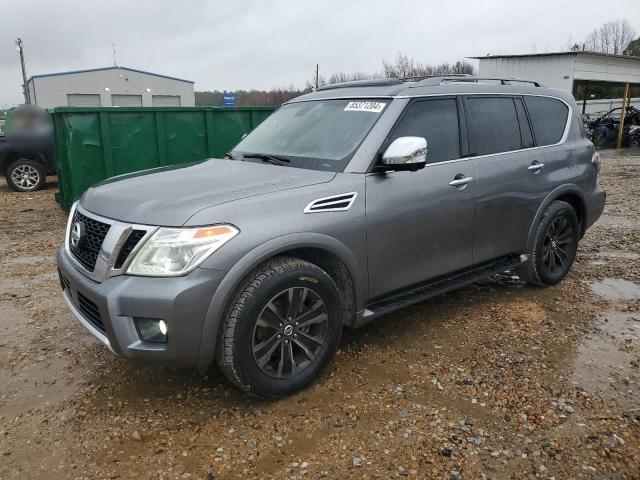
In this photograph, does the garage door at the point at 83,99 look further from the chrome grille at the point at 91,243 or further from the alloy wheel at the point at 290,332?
the alloy wheel at the point at 290,332

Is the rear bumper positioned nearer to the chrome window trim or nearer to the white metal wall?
the chrome window trim

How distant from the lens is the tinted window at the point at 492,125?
413cm

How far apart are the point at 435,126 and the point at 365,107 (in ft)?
1.78

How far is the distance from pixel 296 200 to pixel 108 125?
6.54 metres

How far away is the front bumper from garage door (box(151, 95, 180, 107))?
4277 cm

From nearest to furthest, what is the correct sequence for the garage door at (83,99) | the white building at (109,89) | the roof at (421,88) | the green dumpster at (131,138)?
the roof at (421,88) → the green dumpster at (131,138) → the white building at (109,89) → the garage door at (83,99)

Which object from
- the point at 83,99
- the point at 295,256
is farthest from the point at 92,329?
the point at 83,99

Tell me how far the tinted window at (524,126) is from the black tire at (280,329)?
2404 mm

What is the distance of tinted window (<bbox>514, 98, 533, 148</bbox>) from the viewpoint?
14.9 feet

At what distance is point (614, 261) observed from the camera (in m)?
5.93

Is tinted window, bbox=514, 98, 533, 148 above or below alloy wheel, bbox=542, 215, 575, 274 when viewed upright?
above

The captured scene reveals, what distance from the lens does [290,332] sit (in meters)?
3.09

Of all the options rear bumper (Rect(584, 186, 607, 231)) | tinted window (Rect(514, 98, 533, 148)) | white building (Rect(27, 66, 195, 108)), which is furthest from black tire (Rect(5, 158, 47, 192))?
white building (Rect(27, 66, 195, 108))

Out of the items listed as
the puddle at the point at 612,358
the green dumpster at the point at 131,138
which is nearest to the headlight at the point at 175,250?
the puddle at the point at 612,358
